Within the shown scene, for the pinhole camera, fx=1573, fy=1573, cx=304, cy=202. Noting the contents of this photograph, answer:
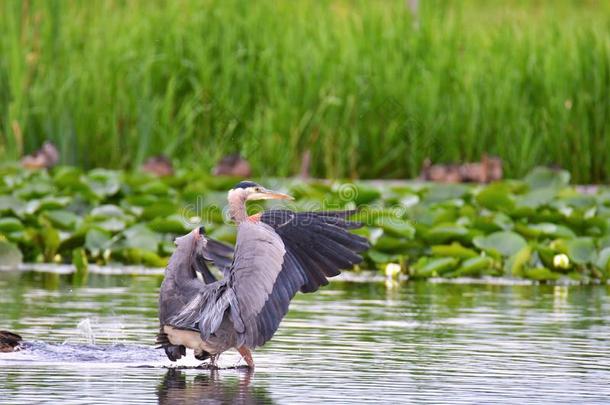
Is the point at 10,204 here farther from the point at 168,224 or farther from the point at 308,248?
the point at 308,248

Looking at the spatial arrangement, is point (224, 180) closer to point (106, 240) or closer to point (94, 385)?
point (106, 240)

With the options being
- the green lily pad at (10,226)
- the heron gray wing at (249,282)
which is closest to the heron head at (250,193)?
the heron gray wing at (249,282)

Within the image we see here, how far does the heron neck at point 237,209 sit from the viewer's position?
7.52 meters

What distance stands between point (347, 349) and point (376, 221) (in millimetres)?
3694

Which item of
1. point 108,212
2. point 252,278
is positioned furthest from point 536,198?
point 252,278

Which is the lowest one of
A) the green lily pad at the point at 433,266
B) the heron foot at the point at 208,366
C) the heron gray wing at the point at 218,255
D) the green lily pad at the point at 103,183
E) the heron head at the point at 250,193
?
the heron foot at the point at 208,366

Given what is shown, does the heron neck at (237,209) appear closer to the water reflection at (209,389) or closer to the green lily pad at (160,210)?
the water reflection at (209,389)

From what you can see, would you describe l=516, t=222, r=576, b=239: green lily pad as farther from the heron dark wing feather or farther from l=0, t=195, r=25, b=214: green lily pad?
the heron dark wing feather

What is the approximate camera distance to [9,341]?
24.3ft

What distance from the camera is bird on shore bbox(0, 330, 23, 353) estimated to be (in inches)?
291

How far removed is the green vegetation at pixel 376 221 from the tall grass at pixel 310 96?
59.8 inches

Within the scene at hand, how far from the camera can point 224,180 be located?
12812mm

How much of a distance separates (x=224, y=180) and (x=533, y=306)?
388cm

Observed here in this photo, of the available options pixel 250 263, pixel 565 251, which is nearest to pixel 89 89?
pixel 565 251
